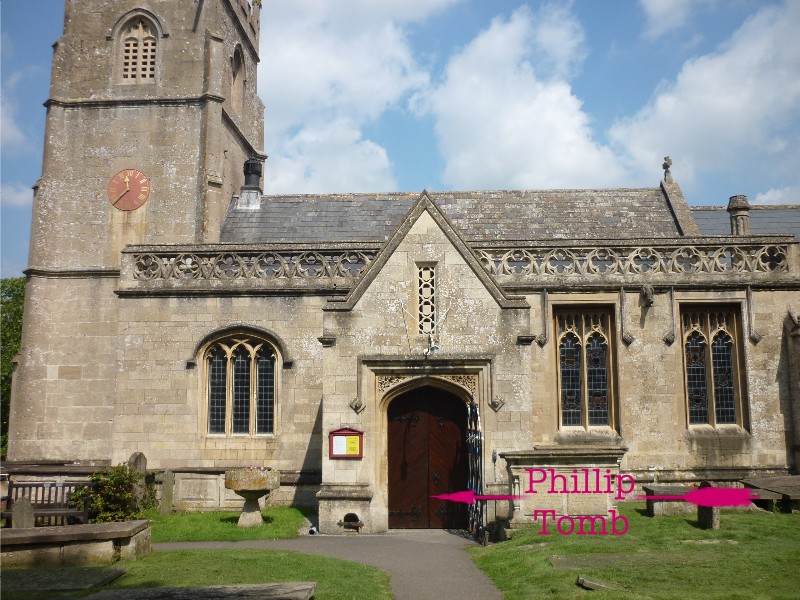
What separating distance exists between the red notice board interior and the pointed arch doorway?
993 mm

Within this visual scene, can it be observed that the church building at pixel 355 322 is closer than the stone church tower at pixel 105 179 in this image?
Yes

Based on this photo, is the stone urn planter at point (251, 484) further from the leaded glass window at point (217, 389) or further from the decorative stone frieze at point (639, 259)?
the decorative stone frieze at point (639, 259)

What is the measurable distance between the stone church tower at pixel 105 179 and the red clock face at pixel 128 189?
0.03 metres

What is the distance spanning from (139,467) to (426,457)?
22.5 ft

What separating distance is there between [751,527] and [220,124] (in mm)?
20945

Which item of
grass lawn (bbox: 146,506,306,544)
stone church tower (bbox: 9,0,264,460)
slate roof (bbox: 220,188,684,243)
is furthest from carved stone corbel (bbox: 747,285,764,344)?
stone church tower (bbox: 9,0,264,460)

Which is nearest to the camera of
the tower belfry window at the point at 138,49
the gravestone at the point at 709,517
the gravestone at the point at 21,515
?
the gravestone at the point at 709,517

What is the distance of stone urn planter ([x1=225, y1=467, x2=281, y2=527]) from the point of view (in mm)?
15156

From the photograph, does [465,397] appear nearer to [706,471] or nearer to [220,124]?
[706,471]

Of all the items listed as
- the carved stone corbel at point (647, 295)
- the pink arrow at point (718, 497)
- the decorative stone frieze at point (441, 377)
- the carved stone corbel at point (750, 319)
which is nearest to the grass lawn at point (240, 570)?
the decorative stone frieze at point (441, 377)

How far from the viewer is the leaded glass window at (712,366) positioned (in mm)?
18969

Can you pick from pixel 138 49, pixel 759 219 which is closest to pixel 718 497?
pixel 759 219

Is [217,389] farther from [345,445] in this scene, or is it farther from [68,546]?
[68,546]

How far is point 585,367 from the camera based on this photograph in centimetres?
1912
